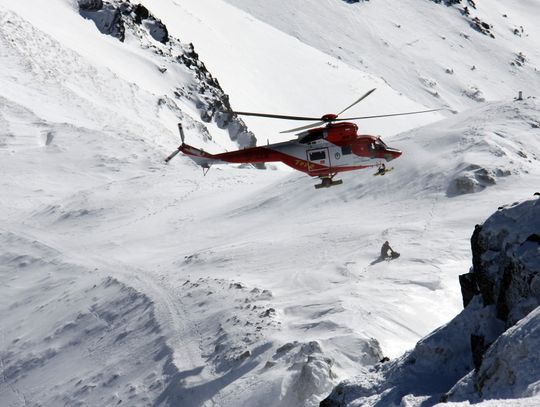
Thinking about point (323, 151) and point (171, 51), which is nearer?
point (323, 151)

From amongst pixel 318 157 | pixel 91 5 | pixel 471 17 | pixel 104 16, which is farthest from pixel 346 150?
pixel 471 17

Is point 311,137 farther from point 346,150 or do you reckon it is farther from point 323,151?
point 346,150

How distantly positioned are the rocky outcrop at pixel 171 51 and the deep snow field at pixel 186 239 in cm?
131

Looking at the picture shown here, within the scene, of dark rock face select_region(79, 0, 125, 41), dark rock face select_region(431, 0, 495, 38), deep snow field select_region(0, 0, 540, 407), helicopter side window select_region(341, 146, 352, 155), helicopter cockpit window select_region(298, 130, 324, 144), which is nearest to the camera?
deep snow field select_region(0, 0, 540, 407)

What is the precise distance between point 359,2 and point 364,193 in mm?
88873

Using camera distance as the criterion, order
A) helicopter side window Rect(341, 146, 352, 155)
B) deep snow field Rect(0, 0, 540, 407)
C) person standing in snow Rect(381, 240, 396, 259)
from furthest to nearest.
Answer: person standing in snow Rect(381, 240, 396, 259) → helicopter side window Rect(341, 146, 352, 155) → deep snow field Rect(0, 0, 540, 407)

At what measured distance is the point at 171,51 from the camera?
2955 inches

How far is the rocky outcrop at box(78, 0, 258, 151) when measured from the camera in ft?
228

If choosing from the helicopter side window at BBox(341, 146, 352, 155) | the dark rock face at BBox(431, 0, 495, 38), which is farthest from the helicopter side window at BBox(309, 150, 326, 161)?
the dark rock face at BBox(431, 0, 495, 38)

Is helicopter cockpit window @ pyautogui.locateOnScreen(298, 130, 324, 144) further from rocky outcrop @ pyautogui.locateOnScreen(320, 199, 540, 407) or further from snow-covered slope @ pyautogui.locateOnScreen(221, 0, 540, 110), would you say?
snow-covered slope @ pyautogui.locateOnScreen(221, 0, 540, 110)

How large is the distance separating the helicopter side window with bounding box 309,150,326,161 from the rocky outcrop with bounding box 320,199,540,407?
14.3 metres

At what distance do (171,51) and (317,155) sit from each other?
51140mm

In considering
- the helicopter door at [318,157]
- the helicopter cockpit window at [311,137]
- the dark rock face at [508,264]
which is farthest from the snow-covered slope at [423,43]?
the dark rock face at [508,264]

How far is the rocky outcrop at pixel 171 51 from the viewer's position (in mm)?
69438
